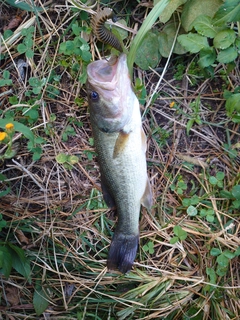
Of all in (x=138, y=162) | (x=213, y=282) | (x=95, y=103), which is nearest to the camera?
(x=95, y=103)

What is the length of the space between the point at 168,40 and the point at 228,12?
0.49 m

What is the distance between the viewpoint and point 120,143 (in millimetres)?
2270

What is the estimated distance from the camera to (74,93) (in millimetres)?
2750

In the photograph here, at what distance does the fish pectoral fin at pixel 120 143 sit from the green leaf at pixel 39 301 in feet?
3.95

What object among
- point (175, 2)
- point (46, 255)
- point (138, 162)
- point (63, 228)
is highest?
point (175, 2)

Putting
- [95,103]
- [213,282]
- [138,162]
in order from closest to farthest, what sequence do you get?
[95,103] → [138,162] → [213,282]

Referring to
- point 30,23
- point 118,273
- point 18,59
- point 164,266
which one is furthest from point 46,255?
point 30,23

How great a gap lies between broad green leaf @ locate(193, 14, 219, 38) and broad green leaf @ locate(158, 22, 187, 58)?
206 millimetres

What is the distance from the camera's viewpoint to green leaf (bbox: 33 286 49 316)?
2.79 m

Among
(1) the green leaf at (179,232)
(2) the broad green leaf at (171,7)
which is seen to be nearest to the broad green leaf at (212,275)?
(1) the green leaf at (179,232)

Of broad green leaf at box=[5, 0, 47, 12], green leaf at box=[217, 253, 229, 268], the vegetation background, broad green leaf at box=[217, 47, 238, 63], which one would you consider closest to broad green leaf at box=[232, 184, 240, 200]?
the vegetation background

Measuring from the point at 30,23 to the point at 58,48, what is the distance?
0.27m

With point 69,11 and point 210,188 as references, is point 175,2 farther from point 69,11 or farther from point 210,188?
point 210,188

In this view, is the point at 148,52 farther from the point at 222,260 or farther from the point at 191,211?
the point at 222,260
